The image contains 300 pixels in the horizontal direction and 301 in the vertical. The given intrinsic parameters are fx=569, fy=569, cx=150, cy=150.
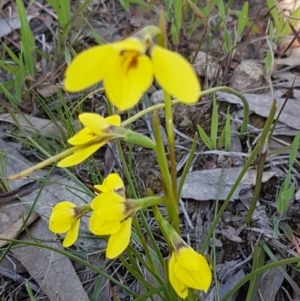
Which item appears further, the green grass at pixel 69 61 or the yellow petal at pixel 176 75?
the green grass at pixel 69 61

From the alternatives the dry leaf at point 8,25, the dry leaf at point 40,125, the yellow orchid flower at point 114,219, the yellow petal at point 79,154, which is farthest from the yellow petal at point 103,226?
the dry leaf at point 8,25

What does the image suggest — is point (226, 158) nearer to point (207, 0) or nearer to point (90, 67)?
point (207, 0)

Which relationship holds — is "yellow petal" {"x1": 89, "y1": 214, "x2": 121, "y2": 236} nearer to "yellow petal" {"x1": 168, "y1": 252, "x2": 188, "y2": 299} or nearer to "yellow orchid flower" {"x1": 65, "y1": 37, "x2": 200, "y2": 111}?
"yellow petal" {"x1": 168, "y1": 252, "x2": 188, "y2": 299}

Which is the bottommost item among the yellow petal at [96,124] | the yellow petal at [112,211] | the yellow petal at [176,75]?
the yellow petal at [112,211]

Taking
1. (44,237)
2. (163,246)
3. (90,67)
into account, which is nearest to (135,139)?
(90,67)

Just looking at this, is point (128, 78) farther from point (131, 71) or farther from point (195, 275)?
point (195, 275)

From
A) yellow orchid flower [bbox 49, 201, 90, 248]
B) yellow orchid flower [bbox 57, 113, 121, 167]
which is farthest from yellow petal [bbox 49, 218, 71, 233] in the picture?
yellow orchid flower [bbox 57, 113, 121, 167]

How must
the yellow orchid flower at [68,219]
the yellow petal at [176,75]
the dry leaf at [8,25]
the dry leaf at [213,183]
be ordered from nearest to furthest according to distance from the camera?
the yellow petal at [176,75]
the yellow orchid flower at [68,219]
the dry leaf at [213,183]
the dry leaf at [8,25]

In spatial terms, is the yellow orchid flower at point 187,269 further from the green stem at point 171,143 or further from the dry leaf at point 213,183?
the dry leaf at point 213,183

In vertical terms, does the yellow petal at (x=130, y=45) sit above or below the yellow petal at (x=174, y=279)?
above
